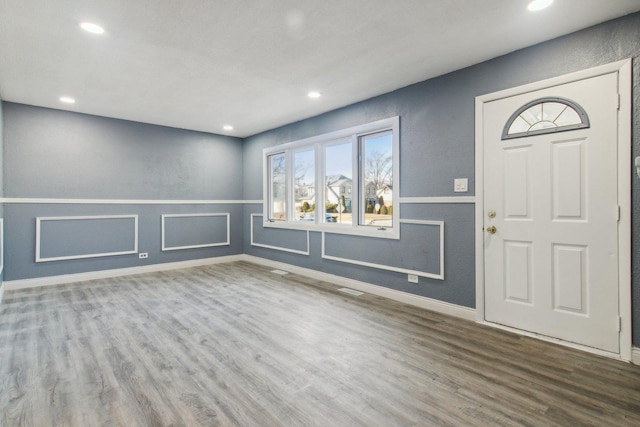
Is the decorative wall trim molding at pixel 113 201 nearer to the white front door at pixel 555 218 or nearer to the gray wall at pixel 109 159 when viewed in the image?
the gray wall at pixel 109 159

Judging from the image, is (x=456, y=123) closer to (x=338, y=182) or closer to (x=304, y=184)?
(x=338, y=182)

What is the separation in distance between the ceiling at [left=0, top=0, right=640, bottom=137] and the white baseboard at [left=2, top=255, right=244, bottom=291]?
241 cm

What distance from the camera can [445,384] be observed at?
6.49ft

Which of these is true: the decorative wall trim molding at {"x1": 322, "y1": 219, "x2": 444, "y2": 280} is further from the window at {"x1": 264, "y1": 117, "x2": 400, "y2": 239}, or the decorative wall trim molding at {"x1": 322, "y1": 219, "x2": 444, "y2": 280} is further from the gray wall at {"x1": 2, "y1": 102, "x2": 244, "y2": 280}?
the gray wall at {"x1": 2, "y1": 102, "x2": 244, "y2": 280}

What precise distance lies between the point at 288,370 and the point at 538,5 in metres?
3.01

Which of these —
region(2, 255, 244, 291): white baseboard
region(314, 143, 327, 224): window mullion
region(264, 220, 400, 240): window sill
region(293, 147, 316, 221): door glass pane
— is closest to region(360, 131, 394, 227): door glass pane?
region(264, 220, 400, 240): window sill

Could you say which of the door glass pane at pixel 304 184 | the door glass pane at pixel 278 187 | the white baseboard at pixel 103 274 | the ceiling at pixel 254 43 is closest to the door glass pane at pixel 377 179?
the ceiling at pixel 254 43

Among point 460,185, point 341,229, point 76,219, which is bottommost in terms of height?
point 341,229

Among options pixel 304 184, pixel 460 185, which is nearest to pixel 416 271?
pixel 460 185

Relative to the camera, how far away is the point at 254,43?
8.73 feet

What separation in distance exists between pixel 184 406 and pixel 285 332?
1.12m

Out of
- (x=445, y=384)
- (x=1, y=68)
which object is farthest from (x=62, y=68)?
(x=445, y=384)

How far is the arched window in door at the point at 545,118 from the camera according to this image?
8.17ft

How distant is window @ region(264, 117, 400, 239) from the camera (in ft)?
13.0
